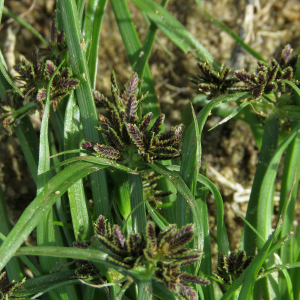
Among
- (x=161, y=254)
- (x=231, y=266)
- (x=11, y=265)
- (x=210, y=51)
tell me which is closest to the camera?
(x=161, y=254)

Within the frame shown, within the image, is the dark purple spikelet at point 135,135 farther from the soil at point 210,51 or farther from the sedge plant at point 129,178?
the soil at point 210,51

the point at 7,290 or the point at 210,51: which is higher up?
the point at 210,51

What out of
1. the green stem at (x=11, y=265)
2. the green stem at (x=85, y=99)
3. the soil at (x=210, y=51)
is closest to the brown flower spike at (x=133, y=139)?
the green stem at (x=85, y=99)

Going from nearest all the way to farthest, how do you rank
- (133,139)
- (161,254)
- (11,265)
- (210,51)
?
(161,254) < (133,139) < (11,265) < (210,51)

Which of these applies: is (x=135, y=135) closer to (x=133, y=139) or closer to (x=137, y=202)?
(x=133, y=139)

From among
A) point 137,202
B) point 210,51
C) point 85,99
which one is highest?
point 210,51

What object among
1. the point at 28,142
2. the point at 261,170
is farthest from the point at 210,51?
the point at 28,142

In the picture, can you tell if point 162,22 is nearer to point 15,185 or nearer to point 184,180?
point 184,180

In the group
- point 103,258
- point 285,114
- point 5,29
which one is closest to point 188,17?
point 285,114

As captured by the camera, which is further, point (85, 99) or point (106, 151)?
point (85, 99)
